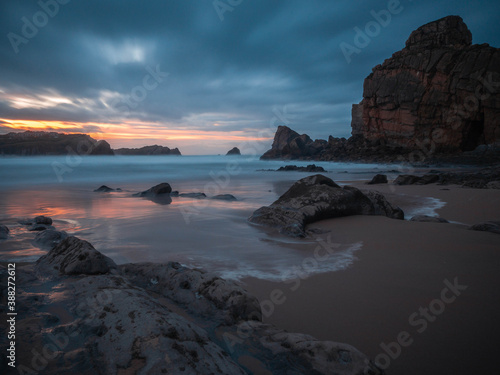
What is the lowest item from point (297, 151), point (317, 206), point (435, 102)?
point (317, 206)

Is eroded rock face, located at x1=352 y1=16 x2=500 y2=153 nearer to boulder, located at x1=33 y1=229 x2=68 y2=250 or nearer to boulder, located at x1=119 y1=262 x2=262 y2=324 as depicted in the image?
boulder, located at x1=119 y1=262 x2=262 y2=324

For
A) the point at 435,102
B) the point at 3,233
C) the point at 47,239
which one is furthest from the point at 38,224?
the point at 435,102

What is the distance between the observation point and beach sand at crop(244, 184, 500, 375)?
167 centimetres

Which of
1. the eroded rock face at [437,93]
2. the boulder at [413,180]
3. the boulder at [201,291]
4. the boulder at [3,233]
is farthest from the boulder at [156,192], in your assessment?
the eroded rock face at [437,93]

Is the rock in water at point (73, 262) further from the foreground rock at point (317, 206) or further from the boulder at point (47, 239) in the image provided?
the foreground rock at point (317, 206)

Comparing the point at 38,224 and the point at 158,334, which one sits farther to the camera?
the point at 38,224

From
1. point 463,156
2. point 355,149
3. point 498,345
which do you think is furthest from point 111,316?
point 355,149

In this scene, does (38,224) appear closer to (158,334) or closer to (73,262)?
(73,262)

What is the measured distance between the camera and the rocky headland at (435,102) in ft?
108

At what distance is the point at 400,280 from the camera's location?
265cm

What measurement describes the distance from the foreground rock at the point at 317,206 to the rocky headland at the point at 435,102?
101 ft

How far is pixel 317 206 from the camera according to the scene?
5383 mm

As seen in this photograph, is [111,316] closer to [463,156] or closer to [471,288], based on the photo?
[471,288]

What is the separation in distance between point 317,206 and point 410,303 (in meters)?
3.20
